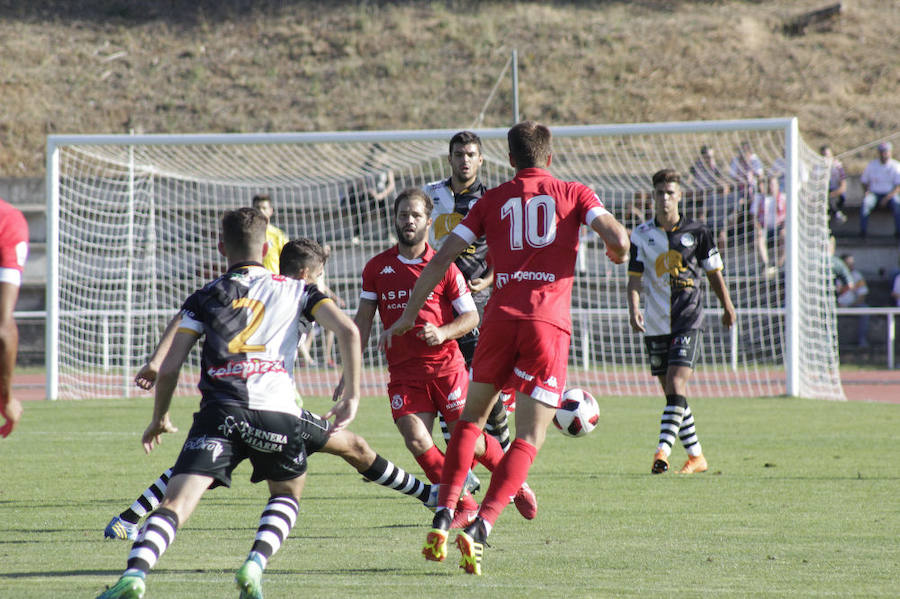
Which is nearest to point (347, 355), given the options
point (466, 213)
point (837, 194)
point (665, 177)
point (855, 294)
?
point (466, 213)

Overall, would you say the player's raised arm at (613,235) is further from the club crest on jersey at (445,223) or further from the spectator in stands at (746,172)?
the spectator in stands at (746,172)

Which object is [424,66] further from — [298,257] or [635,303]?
[298,257]

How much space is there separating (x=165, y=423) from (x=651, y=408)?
36.7 feet

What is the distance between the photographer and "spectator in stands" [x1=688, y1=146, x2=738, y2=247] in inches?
796

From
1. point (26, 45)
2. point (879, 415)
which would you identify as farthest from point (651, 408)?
point (26, 45)

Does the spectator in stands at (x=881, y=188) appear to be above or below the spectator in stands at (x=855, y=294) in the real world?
above

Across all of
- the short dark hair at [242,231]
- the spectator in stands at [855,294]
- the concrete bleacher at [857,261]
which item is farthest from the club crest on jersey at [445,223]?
the spectator in stands at [855,294]

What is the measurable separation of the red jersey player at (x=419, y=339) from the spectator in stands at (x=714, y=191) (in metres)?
13.8

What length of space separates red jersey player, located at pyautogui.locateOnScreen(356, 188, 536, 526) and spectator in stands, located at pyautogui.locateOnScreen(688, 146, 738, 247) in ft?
45.2

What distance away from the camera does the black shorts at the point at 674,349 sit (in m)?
9.24

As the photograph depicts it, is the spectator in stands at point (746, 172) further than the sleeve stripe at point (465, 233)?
Yes

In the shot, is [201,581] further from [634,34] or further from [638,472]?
[634,34]

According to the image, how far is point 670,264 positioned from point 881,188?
16774 millimetres

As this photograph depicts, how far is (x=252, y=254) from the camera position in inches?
190
